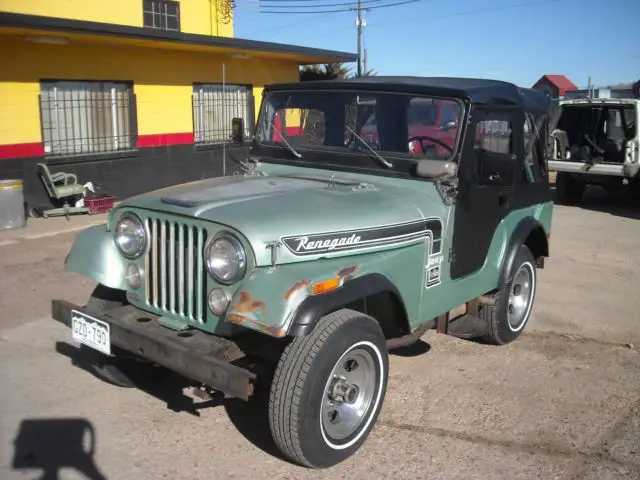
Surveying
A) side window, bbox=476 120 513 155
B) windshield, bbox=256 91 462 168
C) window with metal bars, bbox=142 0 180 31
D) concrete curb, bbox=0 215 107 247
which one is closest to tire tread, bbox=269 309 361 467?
windshield, bbox=256 91 462 168

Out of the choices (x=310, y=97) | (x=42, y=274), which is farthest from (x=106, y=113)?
(x=310, y=97)

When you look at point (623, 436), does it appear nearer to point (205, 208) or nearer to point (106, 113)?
point (205, 208)

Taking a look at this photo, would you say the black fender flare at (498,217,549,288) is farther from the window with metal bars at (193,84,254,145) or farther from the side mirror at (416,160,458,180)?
the window with metal bars at (193,84,254,145)

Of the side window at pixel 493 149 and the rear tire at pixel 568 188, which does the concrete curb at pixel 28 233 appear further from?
the rear tire at pixel 568 188

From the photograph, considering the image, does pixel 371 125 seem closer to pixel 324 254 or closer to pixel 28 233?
pixel 324 254

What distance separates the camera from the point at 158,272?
3562 mm

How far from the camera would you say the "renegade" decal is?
10.6 feet

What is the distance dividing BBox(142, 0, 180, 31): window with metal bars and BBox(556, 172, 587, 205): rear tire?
900 centimetres

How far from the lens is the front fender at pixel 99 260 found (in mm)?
3770

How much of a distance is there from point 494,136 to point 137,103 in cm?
914

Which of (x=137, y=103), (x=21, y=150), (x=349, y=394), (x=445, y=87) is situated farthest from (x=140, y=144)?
(x=349, y=394)

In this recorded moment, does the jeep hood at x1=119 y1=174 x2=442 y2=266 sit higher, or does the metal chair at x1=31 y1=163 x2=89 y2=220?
the jeep hood at x1=119 y1=174 x2=442 y2=266

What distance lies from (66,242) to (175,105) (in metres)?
5.36

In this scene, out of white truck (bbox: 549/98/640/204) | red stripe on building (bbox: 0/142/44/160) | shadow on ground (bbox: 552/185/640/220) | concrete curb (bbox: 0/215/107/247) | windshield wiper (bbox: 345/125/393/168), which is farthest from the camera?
shadow on ground (bbox: 552/185/640/220)
